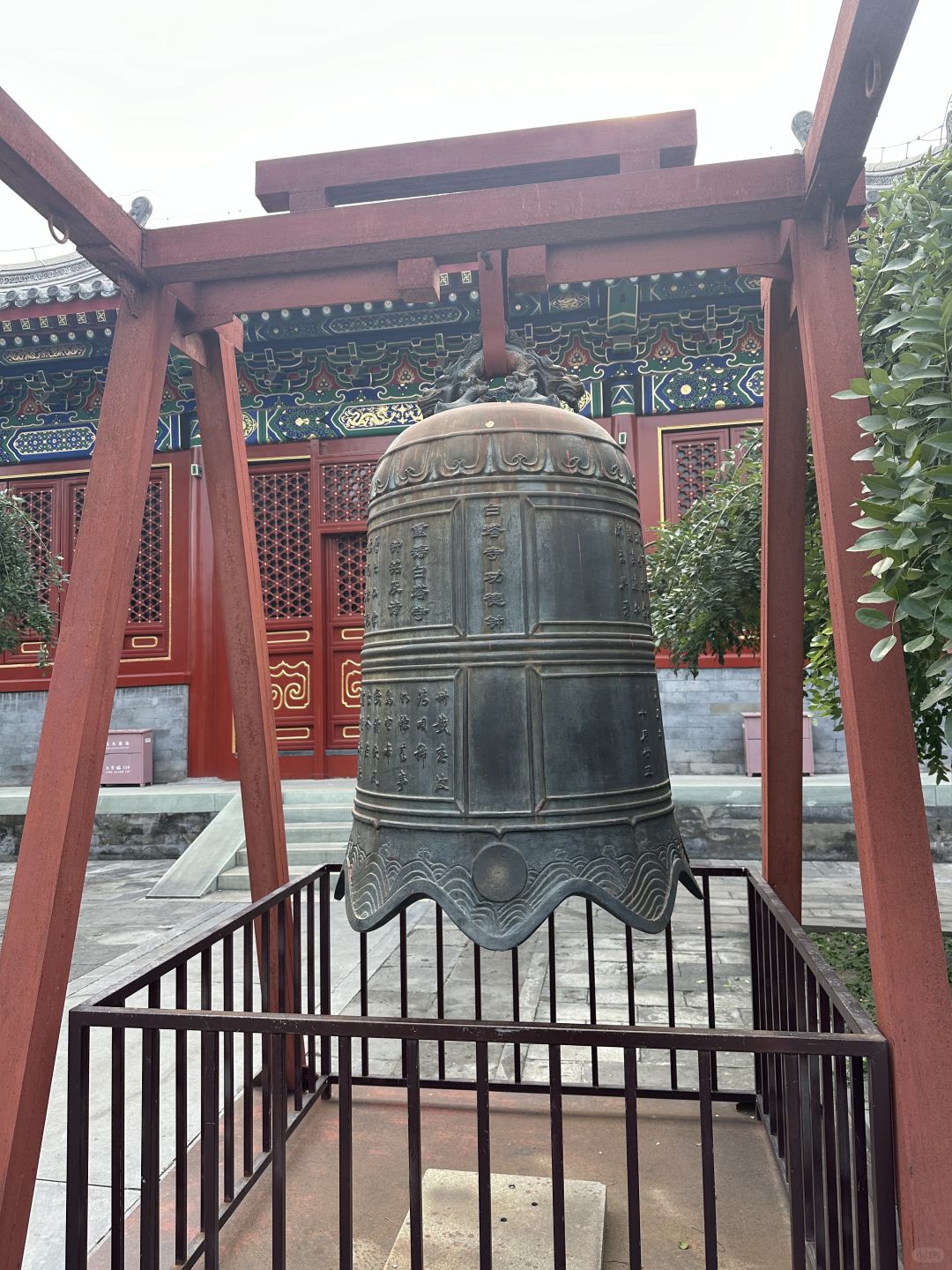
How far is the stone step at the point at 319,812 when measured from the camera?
7.50m

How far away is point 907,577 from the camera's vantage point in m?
1.55

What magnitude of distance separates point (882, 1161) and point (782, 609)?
1.50 m

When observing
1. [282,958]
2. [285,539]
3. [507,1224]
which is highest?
[285,539]

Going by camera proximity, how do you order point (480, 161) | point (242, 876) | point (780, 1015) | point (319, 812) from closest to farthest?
1. point (480, 161)
2. point (780, 1015)
3. point (242, 876)
4. point (319, 812)

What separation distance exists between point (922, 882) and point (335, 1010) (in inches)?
126

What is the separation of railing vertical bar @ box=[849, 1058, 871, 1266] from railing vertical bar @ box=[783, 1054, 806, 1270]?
10 centimetres

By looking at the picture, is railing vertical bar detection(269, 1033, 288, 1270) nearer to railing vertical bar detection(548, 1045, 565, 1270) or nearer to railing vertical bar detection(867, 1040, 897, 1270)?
railing vertical bar detection(548, 1045, 565, 1270)

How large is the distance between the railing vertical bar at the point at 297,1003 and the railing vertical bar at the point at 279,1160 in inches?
34.3

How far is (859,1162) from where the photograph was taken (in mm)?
1634

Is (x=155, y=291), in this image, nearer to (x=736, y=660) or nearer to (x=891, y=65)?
(x=891, y=65)

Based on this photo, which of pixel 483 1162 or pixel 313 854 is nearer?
pixel 483 1162

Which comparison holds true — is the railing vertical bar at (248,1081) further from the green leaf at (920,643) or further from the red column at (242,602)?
the green leaf at (920,643)

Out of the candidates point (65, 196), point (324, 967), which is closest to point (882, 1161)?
point (324, 967)

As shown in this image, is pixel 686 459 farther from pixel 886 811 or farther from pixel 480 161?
pixel 886 811
